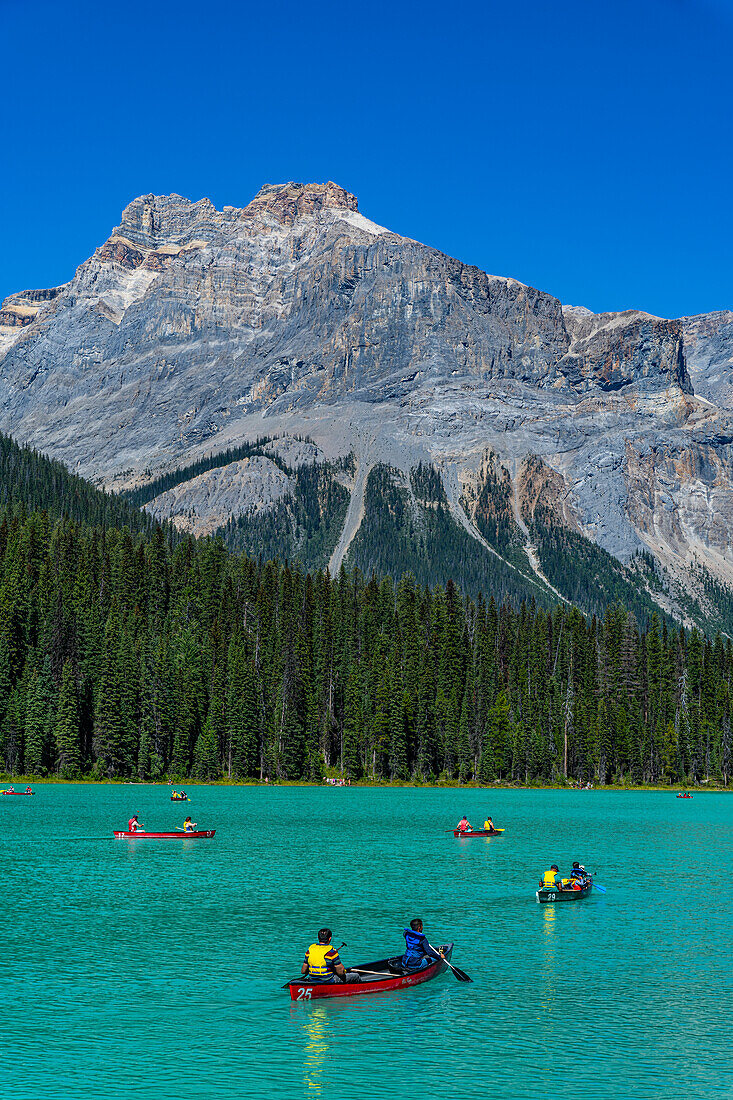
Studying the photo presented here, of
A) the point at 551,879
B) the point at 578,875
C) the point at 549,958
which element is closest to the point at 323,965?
the point at 549,958

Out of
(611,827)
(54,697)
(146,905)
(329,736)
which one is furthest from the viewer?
(329,736)

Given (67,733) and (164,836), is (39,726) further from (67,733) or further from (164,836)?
(164,836)

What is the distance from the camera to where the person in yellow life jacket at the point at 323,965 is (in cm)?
4072

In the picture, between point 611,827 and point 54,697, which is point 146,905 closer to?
point 611,827

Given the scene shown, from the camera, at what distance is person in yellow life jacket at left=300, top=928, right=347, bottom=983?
40.7 meters

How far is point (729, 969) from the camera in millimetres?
47344

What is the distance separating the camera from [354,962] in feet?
152

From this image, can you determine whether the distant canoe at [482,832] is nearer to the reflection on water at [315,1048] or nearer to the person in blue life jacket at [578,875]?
the person in blue life jacket at [578,875]

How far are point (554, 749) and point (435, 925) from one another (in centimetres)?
14330

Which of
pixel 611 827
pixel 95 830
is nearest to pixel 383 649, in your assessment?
pixel 611 827

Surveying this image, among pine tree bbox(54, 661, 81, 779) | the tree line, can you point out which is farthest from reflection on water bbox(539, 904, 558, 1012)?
the tree line

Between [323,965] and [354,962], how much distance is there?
6.21 metres

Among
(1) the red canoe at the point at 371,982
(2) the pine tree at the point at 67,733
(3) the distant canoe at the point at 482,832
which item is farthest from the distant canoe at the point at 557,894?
(2) the pine tree at the point at 67,733

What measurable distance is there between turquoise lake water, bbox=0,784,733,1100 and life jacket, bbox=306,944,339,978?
120 cm
